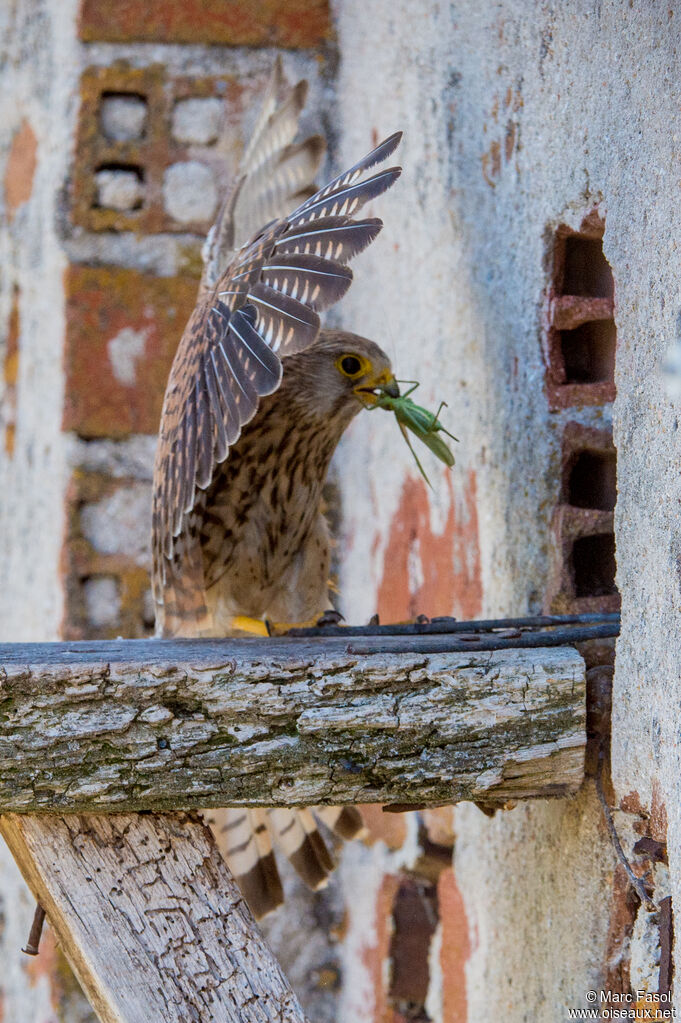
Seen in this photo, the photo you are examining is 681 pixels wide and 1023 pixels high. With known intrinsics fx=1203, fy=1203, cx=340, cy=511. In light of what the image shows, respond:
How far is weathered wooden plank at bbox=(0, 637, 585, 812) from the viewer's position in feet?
4.53

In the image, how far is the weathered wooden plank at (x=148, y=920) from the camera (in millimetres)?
1380

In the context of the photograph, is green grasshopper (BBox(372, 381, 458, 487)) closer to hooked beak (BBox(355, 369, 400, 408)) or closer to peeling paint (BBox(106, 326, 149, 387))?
hooked beak (BBox(355, 369, 400, 408))

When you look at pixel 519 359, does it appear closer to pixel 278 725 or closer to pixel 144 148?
pixel 278 725

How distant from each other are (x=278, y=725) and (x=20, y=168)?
2.13 meters

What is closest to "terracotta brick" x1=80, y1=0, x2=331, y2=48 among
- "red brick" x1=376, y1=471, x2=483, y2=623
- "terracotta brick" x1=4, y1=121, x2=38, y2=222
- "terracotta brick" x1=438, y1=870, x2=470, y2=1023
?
"terracotta brick" x1=4, y1=121, x2=38, y2=222

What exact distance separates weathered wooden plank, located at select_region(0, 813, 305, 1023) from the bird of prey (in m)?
0.50

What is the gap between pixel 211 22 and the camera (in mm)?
2930

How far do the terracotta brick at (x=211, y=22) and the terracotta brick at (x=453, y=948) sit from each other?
2.01 meters

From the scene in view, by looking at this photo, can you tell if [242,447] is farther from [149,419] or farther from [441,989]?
[441,989]

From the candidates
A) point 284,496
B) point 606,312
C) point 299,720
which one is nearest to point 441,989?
point 284,496

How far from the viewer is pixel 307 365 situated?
2.10 meters

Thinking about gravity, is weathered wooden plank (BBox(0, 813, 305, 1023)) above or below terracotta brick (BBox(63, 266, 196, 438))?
below

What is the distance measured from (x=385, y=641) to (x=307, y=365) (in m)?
0.68

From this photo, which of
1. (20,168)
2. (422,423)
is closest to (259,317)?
(422,423)
